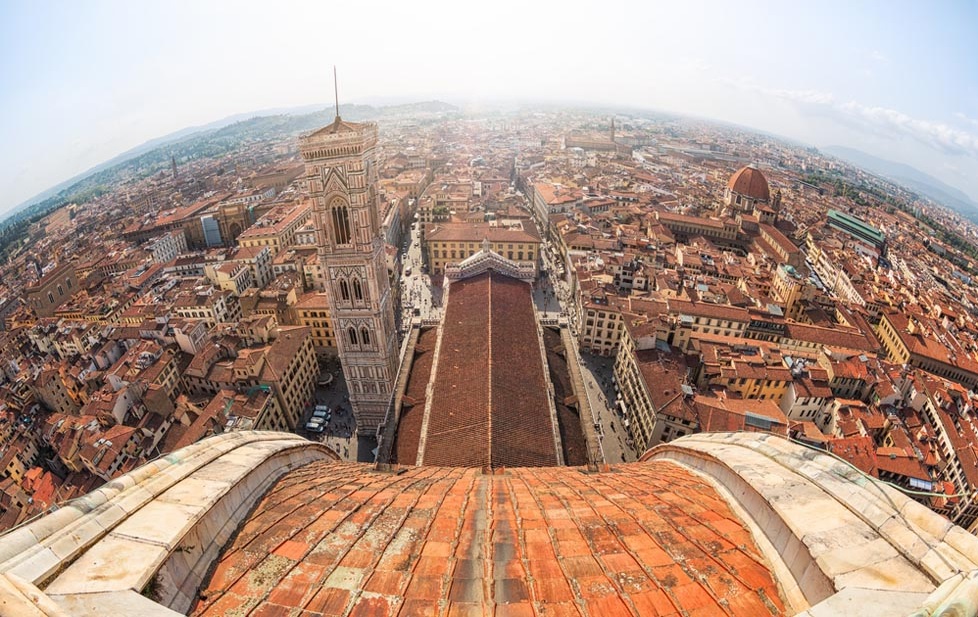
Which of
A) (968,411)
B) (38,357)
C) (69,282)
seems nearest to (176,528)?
(968,411)

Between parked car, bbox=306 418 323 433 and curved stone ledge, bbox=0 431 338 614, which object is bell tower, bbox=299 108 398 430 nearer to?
parked car, bbox=306 418 323 433

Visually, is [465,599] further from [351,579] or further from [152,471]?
[152,471]

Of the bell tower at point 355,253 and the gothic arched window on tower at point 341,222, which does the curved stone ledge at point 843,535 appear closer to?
the bell tower at point 355,253

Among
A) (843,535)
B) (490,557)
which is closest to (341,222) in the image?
(490,557)

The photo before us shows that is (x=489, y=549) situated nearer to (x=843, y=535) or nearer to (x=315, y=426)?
(x=843, y=535)

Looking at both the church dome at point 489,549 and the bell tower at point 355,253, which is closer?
the church dome at point 489,549

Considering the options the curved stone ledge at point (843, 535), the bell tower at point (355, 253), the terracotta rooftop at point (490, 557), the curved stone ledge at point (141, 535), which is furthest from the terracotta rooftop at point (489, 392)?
the curved stone ledge at point (843, 535)
